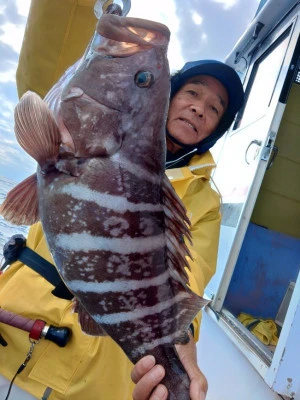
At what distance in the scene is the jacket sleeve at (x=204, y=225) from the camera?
253 cm

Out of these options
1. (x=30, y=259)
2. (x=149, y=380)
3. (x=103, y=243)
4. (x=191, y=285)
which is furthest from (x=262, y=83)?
(x=149, y=380)

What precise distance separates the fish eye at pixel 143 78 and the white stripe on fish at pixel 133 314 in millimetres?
854

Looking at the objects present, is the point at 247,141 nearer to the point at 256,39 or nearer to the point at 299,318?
the point at 256,39

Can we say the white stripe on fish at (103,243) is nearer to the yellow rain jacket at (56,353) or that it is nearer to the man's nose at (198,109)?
the yellow rain jacket at (56,353)

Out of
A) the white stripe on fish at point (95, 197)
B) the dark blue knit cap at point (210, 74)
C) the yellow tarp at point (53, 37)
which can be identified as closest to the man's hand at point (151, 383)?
the white stripe on fish at point (95, 197)

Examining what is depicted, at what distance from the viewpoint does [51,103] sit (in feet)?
4.95

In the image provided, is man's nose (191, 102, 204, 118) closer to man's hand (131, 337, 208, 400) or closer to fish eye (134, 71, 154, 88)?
fish eye (134, 71, 154, 88)

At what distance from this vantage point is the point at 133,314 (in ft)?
4.81

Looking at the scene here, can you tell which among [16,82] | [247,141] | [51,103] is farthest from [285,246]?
[51,103]

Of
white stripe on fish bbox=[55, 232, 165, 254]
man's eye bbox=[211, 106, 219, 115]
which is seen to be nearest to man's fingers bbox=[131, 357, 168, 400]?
white stripe on fish bbox=[55, 232, 165, 254]

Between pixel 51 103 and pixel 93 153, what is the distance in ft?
0.95

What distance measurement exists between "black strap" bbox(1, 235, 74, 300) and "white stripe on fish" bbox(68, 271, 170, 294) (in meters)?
0.74

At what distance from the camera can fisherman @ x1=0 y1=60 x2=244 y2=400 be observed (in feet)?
6.78

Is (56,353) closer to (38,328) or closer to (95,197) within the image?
(38,328)
